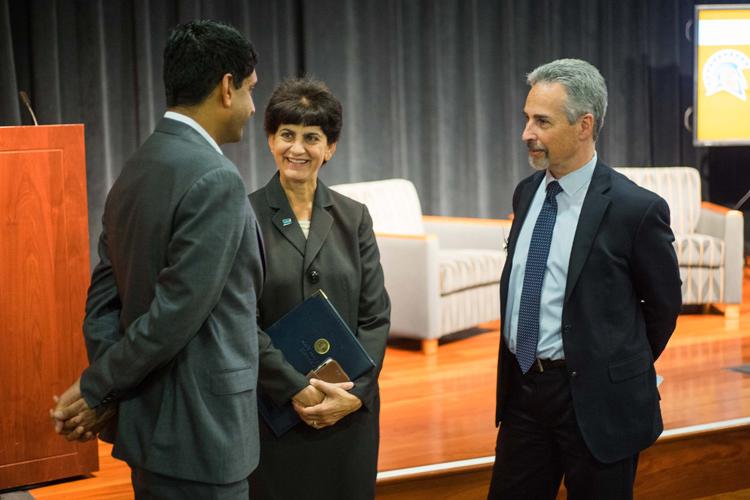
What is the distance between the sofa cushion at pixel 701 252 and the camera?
21.5 feet

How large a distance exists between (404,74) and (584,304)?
4.78 meters

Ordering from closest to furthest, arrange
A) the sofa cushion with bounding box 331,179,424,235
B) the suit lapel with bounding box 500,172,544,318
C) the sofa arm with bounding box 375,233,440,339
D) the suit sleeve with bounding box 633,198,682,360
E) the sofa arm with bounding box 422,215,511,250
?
1. the suit sleeve with bounding box 633,198,682,360
2. the suit lapel with bounding box 500,172,544,318
3. the sofa arm with bounding box 375,233,440,339
4. the sofa cushion with bounding box 331,179,424,235
5. the sofa arm with bounding box 422,215,511,250

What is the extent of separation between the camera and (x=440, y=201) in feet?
24.1

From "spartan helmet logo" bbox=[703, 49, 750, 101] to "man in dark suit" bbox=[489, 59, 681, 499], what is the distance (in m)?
5.09

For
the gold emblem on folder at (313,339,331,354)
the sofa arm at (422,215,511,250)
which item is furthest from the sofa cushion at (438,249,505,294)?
the gold emblem on folder at (313,339,331,354)

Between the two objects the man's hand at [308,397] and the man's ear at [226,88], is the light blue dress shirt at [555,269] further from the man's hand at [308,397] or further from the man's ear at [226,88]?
the man's ear at [226,88]

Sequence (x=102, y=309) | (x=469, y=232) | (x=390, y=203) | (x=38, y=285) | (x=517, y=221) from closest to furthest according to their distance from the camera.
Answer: (x=102, y=309)
(x=517, y=221)
(x=38, y=285)
(x=390, y=203)
(x=469, y=232)

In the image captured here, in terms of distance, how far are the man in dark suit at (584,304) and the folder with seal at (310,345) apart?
40cm

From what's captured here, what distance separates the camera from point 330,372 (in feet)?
8.68

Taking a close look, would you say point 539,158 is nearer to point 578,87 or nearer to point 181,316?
point 578,87

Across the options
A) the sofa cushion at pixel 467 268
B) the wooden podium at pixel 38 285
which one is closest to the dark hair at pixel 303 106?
the wooden podium at pixel 38 285

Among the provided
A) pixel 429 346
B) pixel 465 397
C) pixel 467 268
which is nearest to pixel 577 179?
pixel 465 397

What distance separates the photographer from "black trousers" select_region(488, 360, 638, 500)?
2.58 meters

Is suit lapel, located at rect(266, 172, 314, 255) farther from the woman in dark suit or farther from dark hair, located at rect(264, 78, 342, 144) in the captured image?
dark hair, located at rect(264, 78, 342, 144)
